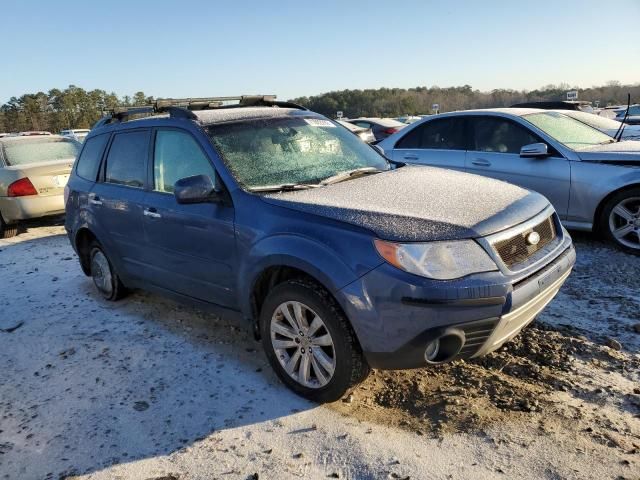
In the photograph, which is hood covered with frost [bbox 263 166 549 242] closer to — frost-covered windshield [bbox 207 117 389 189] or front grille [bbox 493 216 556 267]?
front grille [bbox 493 216 556 267]

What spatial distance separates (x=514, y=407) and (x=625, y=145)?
4.25m

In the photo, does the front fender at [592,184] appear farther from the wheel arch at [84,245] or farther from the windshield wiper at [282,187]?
the wheel arch at [84,245]

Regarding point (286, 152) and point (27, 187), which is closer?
point (286, 152)

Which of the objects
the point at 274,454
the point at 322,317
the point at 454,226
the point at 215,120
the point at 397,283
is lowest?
the point at 274,454

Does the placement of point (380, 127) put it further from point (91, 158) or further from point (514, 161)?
point (91, 158)

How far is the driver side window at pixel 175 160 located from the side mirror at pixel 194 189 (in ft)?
0.55

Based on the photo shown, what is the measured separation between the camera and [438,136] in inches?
277

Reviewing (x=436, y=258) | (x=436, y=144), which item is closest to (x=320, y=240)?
(x=436, y=258)

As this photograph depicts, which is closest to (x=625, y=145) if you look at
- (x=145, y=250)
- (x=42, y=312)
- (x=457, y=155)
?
(x=457, y=155)

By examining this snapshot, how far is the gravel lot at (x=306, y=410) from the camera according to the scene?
262 centimetres

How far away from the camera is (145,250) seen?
422 cm

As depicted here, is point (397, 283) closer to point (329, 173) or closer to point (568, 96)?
point (329, 173)

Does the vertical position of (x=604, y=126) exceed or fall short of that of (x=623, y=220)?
it exceeds it

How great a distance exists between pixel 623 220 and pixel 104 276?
17.3 feet
